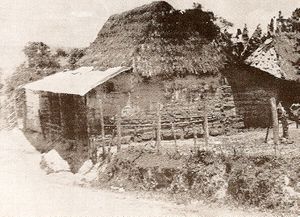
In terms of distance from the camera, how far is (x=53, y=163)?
44.1 feet

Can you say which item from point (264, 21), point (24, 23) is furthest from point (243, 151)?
point (264, 21)

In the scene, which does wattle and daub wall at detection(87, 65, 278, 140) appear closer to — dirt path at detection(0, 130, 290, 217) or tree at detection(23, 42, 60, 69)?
dirt path at detection(0, 130, 290, 217)

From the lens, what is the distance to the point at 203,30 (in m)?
15.9

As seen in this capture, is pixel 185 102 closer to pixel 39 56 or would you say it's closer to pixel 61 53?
pixel 39 56

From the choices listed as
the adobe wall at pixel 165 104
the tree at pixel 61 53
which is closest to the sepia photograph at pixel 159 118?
the adobe wall at pixel 165 104

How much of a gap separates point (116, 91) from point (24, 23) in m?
3.52

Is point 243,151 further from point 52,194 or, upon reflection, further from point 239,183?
point 52,194

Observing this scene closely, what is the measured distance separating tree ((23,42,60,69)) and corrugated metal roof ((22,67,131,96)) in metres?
3.72

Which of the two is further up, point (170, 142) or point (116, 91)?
point (116, 91)

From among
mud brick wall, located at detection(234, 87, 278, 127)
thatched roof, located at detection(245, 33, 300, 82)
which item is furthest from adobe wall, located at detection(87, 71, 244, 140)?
thatched roof, located at detection(245, 33, 300, 82)

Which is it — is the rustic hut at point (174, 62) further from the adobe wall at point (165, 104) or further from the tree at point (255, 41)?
the tree at point (255, 41)

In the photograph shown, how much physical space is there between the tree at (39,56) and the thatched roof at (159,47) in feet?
15.3

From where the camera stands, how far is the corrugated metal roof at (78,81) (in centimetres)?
1306

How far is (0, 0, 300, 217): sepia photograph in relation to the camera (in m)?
9.51
